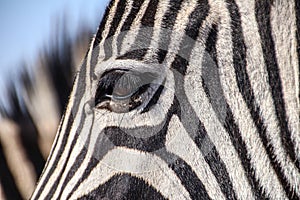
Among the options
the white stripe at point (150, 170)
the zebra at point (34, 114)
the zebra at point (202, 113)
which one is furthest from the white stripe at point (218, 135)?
the zebra at point (34, 114)

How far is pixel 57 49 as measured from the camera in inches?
81.4

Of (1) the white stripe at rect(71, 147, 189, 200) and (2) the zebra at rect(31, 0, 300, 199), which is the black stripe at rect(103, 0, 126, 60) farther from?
(1) the white stripe at rect(71, 147, 189, 200)

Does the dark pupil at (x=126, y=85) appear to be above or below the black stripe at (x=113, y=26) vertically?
below

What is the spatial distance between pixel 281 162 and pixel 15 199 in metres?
1.27

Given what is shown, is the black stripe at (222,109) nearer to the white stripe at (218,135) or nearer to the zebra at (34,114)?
the white stripe at (218,135)

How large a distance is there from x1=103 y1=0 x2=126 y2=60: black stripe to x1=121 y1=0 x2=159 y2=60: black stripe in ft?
0.16

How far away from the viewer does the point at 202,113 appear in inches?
43.3

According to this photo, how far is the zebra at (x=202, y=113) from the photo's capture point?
3.58ft

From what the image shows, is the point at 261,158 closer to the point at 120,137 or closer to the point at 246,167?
the point at 246,167

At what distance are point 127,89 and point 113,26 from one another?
16 centimetres

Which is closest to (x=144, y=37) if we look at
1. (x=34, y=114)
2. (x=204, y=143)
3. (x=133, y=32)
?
(x=133, y=32)

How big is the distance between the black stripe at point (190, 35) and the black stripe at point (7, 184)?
1185 mm

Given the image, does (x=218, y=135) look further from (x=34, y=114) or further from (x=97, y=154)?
(x=34, y=114)

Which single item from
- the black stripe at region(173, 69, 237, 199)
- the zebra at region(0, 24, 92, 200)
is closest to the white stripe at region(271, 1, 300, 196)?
the black stripe at region(173, 69, 237, 199)
